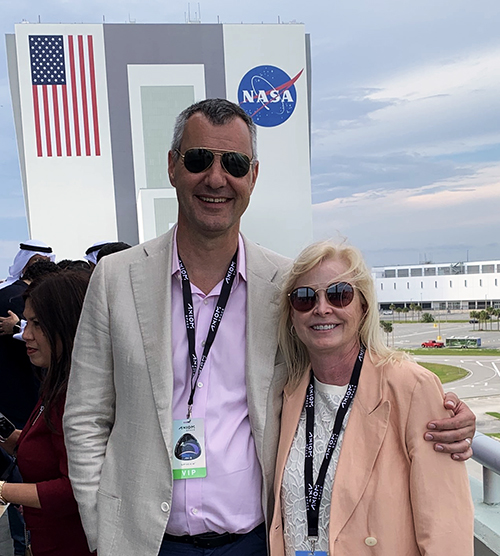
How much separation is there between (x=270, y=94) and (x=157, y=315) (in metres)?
21.5

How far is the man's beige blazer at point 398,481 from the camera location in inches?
54.9

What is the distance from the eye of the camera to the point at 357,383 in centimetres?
155

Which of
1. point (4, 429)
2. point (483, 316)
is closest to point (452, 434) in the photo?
point (4, 429)

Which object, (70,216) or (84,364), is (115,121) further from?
(84,364)

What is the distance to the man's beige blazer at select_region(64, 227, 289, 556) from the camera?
1.56 m

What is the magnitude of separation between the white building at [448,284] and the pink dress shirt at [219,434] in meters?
53.9

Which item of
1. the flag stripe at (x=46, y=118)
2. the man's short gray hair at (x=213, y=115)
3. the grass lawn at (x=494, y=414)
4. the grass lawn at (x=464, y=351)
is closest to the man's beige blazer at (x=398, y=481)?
the man's short gray hair at (x=213, y=115)

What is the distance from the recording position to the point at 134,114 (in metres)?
21.2

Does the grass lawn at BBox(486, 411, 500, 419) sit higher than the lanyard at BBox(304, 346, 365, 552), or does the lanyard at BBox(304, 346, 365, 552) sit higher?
the lanyard at BBox(304, 346, 365, 552)

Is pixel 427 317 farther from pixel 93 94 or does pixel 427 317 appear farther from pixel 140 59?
pixel 93 94

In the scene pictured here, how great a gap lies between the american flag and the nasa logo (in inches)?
218

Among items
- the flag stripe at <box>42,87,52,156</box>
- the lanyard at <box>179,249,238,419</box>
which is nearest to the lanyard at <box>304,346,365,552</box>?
the lanyard at <box>179,249,238,419</box>

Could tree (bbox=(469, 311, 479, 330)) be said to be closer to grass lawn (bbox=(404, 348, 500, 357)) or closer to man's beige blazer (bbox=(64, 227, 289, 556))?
grass lawn (bbox=(404, 348, 500, 357))

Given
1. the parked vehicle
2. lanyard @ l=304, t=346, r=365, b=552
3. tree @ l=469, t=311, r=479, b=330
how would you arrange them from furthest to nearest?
1. tree @ l=469, t=311, r=479, b=330
2. the parked vehicle
3. lanyard @ l=304, t=346, r=365, b=552
